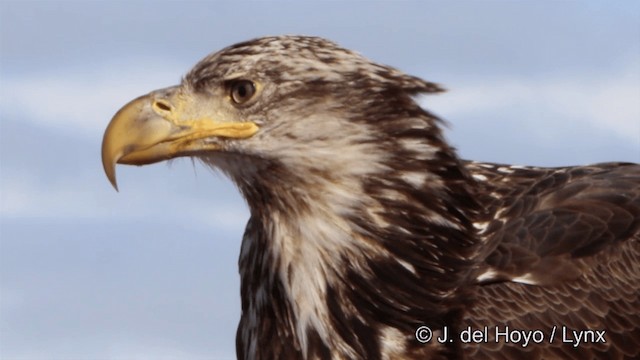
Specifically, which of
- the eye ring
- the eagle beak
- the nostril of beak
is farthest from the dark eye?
the nostril of beak

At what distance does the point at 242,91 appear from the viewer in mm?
9633

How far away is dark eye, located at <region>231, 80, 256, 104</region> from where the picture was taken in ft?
31.6

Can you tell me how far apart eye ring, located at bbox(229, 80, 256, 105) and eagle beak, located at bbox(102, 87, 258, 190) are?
0.51ft

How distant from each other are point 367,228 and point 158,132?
1.49 metres

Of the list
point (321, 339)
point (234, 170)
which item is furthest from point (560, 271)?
point (234, 170)

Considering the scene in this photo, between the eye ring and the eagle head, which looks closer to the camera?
the eagle head

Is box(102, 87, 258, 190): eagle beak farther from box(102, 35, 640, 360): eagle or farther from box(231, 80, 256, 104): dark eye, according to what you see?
box(231, 80, 256, 104): dark eye

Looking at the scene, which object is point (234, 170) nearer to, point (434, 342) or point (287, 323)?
point (287, 323)

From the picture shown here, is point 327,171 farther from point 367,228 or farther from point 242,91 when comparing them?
point 242,91

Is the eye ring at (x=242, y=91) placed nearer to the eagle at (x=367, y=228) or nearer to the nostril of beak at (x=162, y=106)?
the eagle at (x=367, y=228)

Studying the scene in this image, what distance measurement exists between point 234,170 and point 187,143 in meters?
0.35

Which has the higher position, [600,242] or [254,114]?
[254,114]

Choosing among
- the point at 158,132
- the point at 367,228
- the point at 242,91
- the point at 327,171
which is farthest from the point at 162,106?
the point at 367,228

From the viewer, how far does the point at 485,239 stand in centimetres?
995
